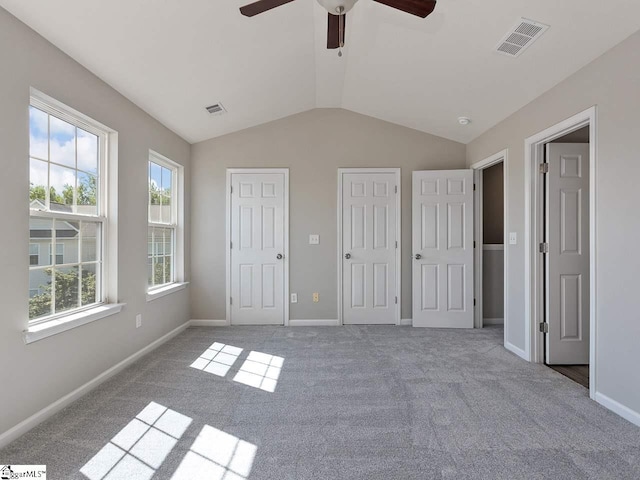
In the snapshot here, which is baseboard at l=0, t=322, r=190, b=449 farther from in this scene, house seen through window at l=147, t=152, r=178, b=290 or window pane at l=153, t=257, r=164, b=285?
house seen through window at l=147, t=152, r=178, b=290

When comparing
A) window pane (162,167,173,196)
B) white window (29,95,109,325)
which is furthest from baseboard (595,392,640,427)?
window pane (162,167,173,196)

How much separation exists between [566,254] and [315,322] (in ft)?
9.57

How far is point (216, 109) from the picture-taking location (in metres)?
3.88

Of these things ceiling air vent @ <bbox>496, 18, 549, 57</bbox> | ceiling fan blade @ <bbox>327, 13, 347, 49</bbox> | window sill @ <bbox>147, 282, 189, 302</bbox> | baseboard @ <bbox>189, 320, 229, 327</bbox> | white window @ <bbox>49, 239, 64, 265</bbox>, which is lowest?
baseboard @ <bbox>189, 320, 229, 327</bbox>

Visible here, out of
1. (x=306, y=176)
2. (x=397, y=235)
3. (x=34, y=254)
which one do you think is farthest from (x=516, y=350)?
(x=34, y=254)

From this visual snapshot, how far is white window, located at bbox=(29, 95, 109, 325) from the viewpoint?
225 cm

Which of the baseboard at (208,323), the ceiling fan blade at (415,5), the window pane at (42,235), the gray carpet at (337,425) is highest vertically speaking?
the ceiling fan blade at (415,5)

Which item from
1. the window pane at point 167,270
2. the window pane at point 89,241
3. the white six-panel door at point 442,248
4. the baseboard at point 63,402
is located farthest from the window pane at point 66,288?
the white six-panel door at point 442,248

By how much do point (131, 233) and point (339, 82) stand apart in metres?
2.74

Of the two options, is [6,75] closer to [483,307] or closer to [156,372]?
[156,372]

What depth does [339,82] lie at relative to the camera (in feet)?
13.0

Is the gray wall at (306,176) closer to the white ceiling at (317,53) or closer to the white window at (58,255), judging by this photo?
the white ceiling at (317,53)

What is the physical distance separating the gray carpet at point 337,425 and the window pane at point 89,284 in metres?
0.68

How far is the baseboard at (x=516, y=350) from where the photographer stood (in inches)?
130
